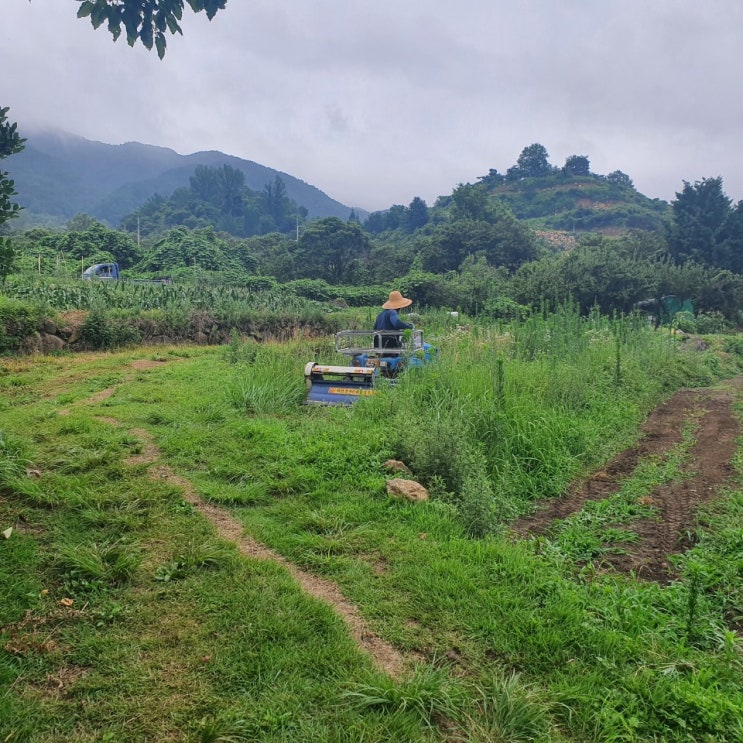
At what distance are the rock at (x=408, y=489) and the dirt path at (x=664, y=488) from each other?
87cm

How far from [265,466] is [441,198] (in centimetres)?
7645

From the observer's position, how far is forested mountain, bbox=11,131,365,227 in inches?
5049

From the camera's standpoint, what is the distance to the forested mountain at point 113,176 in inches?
5049

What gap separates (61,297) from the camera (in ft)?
47.3

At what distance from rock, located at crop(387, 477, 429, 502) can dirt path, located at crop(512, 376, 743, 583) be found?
873 mm

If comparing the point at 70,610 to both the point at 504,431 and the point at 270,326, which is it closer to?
the point at 504,431

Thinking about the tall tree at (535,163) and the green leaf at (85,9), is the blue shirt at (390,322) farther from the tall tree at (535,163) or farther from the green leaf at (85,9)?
the tall tree at (535,163)

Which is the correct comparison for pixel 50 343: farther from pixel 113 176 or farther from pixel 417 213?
pixel 113 176

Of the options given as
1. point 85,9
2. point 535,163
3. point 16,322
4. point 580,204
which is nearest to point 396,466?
point 85,9

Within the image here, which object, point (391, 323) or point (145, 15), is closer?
point (145, 15)

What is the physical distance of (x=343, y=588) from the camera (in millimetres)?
3238

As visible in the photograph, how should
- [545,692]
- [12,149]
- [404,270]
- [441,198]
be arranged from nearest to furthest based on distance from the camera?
[545,692], [12,149], [404,270], [441,198]

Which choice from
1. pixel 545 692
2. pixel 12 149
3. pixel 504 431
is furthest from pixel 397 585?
pixel 12 149

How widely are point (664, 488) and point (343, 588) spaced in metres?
3.94
